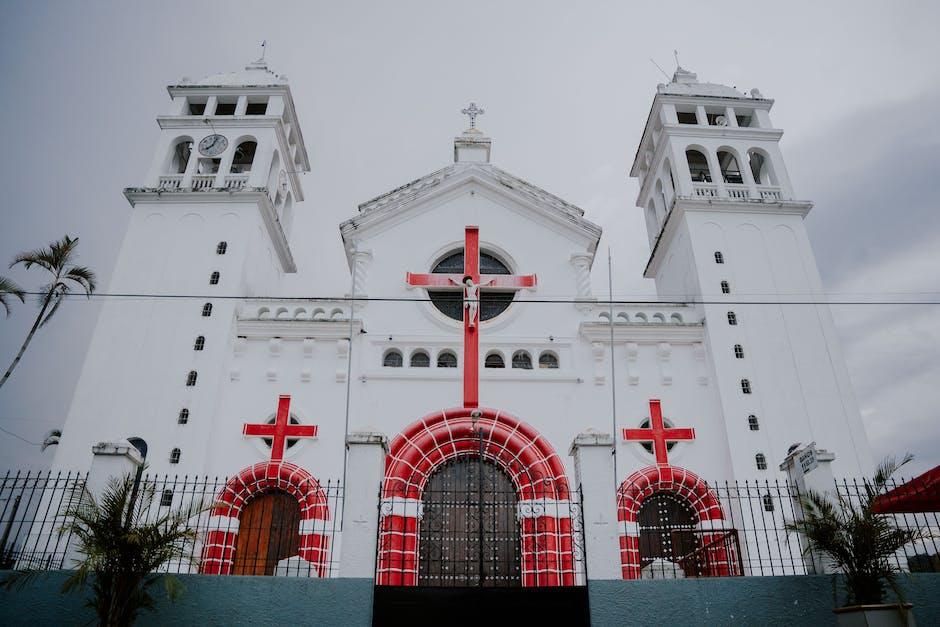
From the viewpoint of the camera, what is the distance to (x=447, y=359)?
1623 centimetres

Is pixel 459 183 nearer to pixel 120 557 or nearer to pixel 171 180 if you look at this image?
pixel 171 180

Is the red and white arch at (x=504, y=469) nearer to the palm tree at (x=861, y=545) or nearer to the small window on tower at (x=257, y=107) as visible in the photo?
the palm tree at (x=861, y=545)

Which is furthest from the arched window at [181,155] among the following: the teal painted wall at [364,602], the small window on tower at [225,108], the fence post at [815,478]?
the fence post at [815,478]

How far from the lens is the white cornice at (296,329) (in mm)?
16203

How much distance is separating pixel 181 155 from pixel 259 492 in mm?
11708

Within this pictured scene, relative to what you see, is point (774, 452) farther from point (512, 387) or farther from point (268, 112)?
point (268, 112)

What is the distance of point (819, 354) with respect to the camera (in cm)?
1667

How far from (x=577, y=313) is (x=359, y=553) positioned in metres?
9.19

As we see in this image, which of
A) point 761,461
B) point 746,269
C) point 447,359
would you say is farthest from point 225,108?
point 761,461

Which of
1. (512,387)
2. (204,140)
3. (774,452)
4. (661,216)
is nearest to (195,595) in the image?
(512,387)

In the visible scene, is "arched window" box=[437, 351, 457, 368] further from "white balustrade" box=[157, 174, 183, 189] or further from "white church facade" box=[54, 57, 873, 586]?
"white balustrade" box=[157, 174, 183, 189]

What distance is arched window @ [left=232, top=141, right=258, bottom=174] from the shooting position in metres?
21.3

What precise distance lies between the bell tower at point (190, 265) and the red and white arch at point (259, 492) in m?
1.08

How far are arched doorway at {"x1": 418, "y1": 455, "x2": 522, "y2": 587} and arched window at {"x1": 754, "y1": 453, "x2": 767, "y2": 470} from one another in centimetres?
534
